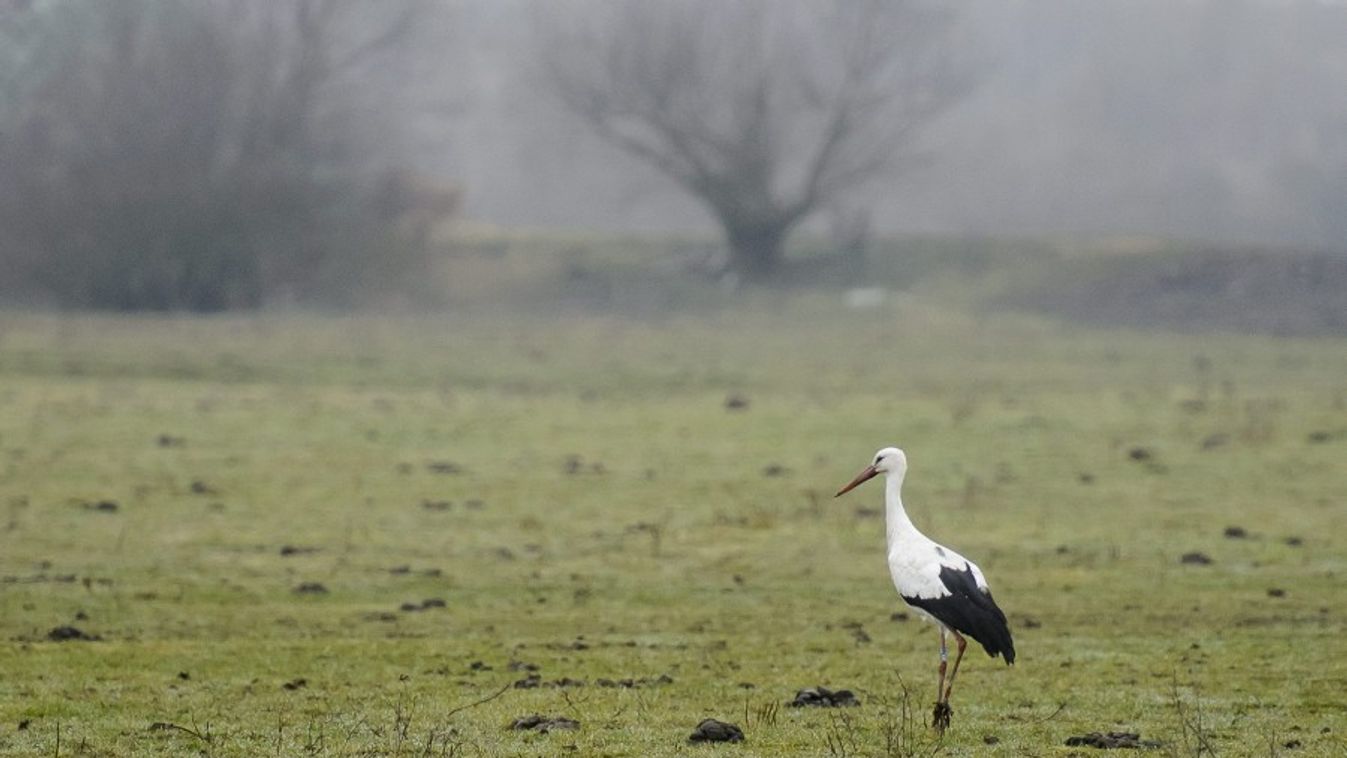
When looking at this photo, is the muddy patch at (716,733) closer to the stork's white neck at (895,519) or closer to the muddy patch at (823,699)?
the muddy patch at (823,699)

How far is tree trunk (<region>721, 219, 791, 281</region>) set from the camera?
70688 mm

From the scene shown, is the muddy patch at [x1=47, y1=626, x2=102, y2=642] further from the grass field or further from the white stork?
the white stork

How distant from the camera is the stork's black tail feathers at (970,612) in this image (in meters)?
11.6

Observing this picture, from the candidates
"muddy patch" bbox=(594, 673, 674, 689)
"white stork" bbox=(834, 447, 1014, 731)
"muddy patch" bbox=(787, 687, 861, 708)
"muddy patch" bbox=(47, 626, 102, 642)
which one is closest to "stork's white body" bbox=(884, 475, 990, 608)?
"white stork" bbox=(834, 447, 1014, 731)

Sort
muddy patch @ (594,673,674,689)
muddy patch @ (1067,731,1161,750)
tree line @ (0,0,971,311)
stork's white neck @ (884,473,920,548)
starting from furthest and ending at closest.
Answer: tree line @ (0,0,971,311), muddy patch @ (594,673,674,689), stork's white neck @ (884,473,920,548), muddy patch @ (1067,731,1161,750)

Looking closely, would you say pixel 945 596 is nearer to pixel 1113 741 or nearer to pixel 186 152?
pixel 1113 741

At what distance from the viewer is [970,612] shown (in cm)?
1177

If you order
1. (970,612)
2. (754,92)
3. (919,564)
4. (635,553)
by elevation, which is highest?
(754,92)

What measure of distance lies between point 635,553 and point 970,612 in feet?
30.1

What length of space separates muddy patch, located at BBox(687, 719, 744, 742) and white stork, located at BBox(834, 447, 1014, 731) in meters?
1.14

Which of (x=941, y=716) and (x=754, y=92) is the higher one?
(x=754, y=92)

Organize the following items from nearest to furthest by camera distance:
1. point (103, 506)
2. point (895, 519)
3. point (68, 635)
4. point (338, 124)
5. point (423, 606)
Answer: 1. point (895, 519)
2. point (68, 635)
3. point (423, 606)
4. point (103, 506)
5. point (338, 124)

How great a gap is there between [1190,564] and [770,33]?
55306 millimetres

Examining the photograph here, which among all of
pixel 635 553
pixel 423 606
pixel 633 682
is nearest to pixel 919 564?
pixel 633 682
